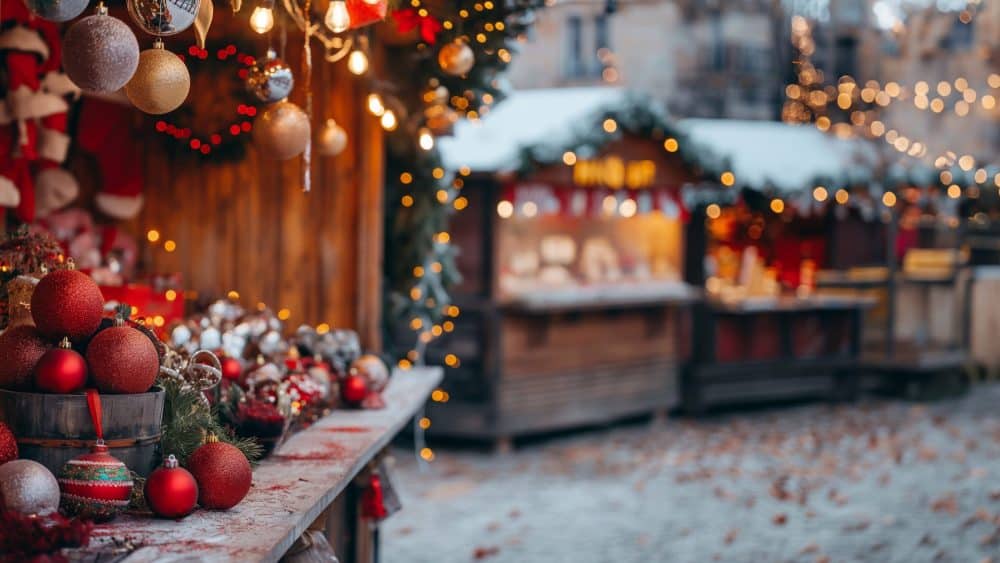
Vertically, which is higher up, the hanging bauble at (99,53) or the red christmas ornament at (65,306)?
the hanging bauble at (99,53)

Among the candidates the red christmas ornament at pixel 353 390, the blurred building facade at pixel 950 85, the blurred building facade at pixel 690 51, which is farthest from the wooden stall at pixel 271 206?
the blurred building facade at pixel 950 85

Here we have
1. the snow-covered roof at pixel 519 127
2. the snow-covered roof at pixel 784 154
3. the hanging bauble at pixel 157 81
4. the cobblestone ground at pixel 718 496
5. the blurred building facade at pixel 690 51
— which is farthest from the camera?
the blurred building facade at pixel 690 51

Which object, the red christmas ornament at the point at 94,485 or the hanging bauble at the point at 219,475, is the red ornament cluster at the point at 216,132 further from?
the red christmas ornament at the point at 94,485

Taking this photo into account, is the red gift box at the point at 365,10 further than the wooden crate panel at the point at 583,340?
No

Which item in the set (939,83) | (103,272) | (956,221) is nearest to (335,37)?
(103,272)

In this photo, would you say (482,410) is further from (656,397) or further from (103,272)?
(103,272)

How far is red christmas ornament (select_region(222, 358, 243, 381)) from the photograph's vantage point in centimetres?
409

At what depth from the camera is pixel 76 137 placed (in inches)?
248

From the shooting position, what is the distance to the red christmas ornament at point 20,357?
282cm

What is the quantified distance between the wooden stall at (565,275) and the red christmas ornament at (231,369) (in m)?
5.96

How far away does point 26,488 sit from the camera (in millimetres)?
2492

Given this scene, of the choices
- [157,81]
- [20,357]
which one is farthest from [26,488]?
[157,81]

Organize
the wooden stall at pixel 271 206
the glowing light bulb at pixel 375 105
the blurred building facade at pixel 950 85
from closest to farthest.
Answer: the glowing light bulb at pixel 375 105, the wooden stall at pixel 271 206, the blurred building facade at pixel 950 85

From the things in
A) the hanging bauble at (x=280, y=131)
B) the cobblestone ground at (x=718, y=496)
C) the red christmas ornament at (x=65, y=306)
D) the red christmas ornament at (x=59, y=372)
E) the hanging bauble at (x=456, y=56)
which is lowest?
the cobblestone ground at (x=718, y=496)
